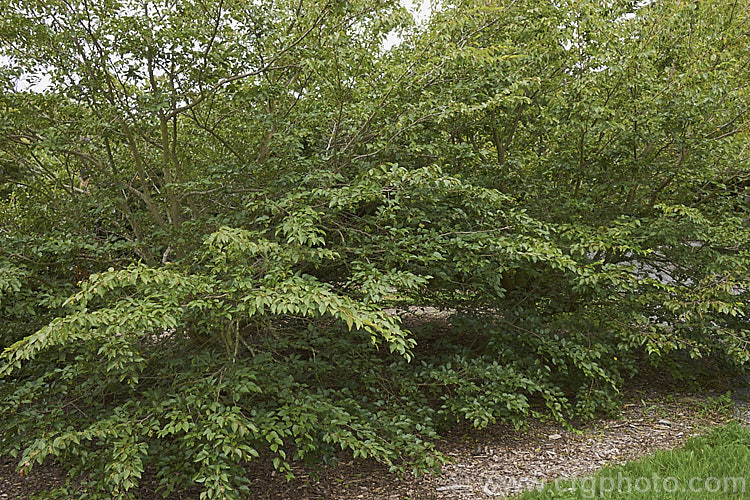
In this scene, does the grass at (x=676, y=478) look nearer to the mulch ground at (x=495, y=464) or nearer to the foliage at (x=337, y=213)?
the mulch ground at (x=495, y=464)

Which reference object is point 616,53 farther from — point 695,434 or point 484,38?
point 695,434

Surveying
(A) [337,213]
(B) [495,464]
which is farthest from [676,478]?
(A) [337,213]

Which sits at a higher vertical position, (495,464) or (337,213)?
(337,213)

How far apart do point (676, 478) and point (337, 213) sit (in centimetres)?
248

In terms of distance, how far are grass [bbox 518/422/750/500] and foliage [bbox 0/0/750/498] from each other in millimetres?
654

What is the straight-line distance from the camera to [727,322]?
5082 mm

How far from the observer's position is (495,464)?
163 inches

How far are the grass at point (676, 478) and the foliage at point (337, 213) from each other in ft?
2.15

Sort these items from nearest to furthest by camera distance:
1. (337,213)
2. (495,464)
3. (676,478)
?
(676,478)
(337,213)
(495,464)

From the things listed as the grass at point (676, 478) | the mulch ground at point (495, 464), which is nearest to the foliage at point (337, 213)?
the mulch ground at point (495, 464)

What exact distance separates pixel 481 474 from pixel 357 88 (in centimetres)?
265

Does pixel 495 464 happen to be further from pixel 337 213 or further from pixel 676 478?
pixel 337 213

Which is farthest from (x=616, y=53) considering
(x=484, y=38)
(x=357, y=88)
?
(x=357, y=88)

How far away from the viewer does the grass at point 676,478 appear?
3.33m
